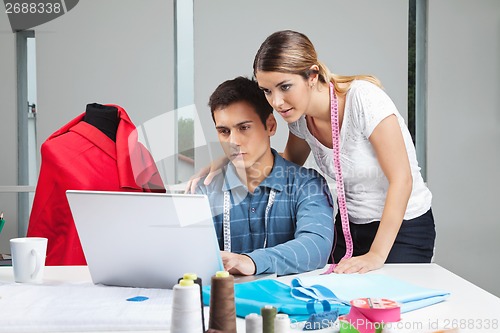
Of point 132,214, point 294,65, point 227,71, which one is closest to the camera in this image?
point 132,214

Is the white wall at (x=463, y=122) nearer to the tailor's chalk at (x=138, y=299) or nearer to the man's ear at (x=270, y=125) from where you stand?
the man's ear at (x=270, y=125)

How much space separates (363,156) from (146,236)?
92 cm

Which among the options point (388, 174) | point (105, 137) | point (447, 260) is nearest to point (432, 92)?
point (447, 260)

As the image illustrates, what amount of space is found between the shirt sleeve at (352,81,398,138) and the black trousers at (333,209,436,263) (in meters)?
0.36

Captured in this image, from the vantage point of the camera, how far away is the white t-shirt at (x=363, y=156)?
6.20 ft

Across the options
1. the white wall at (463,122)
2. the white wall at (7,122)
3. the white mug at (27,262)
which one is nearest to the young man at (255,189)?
the white mug at (27,262)

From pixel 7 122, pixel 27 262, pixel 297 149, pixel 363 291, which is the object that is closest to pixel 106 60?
pixel 7 122

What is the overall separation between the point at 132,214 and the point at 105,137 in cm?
76

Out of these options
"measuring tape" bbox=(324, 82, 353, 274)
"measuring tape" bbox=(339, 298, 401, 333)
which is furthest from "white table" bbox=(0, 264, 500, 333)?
"measuring tape" bbox=(324, 82, 353, 274)

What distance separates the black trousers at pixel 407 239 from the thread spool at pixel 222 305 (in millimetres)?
1174

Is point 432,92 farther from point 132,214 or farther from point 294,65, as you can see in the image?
point 132,214

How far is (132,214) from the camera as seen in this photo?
1.28 m

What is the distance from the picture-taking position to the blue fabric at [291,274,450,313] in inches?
47.5

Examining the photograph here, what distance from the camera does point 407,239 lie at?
2.06 meters
